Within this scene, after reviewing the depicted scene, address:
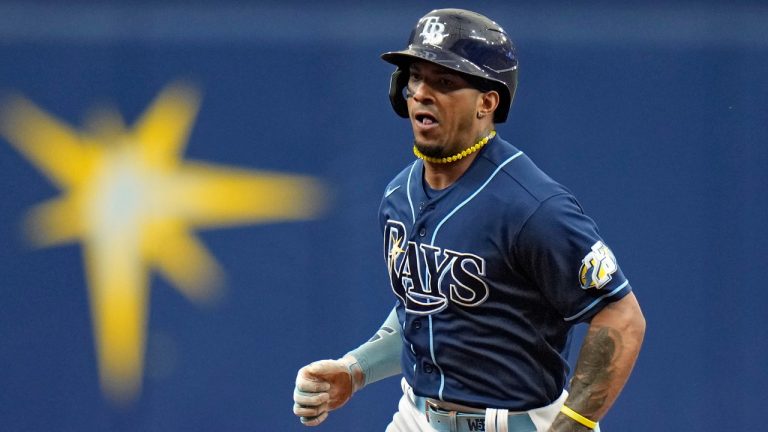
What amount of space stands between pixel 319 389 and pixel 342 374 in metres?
0.10

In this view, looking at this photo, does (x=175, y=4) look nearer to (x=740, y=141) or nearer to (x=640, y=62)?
(x=640, y=62)

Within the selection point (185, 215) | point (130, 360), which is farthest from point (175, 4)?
point (130, 360)

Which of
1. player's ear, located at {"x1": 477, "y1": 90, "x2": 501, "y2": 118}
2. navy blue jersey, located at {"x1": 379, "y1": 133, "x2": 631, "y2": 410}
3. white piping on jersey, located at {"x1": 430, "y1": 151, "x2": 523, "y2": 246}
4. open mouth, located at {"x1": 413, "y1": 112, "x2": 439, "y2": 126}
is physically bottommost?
navy blue jersey, located at {"x1": 379, "y1": 133, "x2": 631, "y2": 410}

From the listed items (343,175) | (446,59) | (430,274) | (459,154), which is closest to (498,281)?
(430,274)

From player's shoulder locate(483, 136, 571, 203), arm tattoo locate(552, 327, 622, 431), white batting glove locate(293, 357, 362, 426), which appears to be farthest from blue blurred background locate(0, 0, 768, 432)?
arm tattoo locate(552, 327, 622, 431)

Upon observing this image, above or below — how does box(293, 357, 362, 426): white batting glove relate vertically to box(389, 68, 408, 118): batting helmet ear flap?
below

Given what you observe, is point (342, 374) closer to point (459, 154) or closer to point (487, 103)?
point (459, 154)

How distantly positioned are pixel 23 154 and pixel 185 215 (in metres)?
0.59

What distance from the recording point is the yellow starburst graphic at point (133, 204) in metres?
4.11

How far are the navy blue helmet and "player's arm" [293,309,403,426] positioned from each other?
63 centimetres

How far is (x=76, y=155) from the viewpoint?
4105 mm

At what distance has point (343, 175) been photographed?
13.7 ft

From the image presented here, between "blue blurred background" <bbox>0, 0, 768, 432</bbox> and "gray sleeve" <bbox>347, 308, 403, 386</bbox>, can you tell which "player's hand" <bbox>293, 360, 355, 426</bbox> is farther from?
"blue blurred background" <bbox>0, 0, 768, 432</bbox>

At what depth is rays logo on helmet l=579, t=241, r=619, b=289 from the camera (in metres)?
2.17
